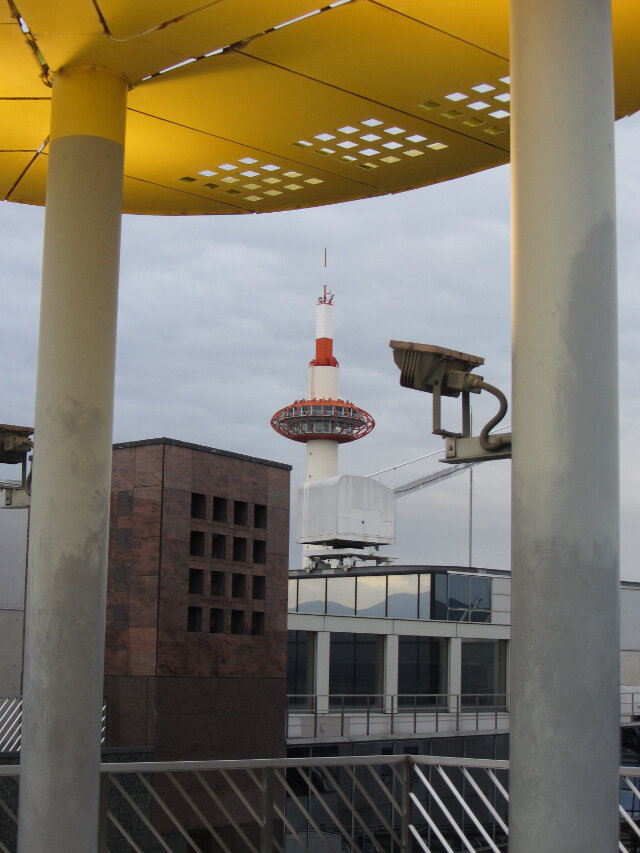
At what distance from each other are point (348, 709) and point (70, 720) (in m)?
27.4

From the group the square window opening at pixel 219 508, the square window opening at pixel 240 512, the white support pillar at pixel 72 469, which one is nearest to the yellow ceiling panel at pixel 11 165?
the white support pillar at pixel 72 469

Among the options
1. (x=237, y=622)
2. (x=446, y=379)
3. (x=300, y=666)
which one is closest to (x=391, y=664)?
(x=300, y=666)

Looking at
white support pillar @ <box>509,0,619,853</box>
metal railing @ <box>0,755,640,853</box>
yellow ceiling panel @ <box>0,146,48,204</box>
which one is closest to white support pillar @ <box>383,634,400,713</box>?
metal railing @ <box>0,755,640,853</box>

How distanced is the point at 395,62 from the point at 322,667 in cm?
2810

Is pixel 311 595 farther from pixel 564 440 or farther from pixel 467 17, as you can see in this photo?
pixel 564 440

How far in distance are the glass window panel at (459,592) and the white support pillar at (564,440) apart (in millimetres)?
35861

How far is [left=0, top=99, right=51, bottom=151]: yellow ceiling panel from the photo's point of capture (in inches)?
316

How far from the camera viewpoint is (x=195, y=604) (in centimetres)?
2433

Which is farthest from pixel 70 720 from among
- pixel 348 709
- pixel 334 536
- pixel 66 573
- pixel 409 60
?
pixel 334 536

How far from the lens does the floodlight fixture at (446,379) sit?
6.02m

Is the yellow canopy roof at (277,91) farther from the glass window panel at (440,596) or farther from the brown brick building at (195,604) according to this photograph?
the glass window panel at (440,596)

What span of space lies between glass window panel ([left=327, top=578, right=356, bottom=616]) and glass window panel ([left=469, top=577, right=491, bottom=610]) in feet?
14.2

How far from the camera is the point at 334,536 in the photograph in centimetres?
5094

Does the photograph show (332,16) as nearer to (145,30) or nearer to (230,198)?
(145,30)
